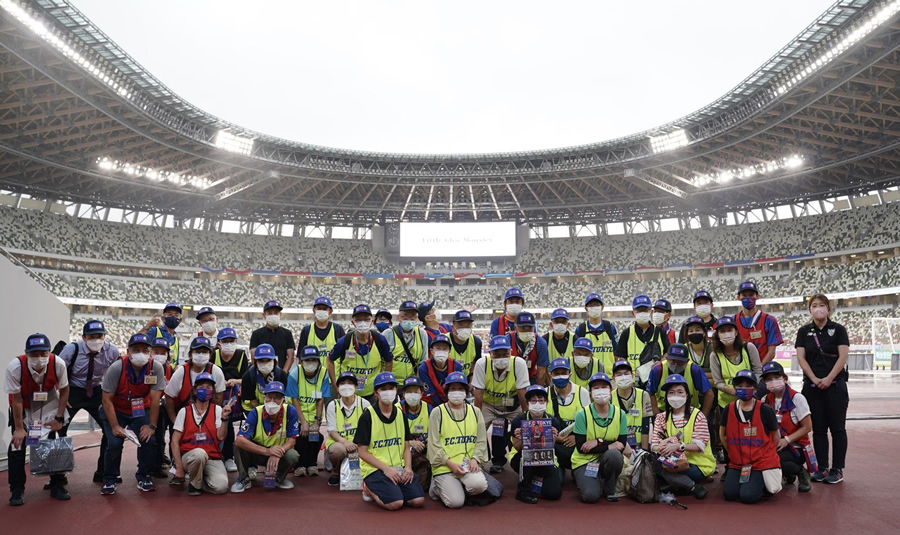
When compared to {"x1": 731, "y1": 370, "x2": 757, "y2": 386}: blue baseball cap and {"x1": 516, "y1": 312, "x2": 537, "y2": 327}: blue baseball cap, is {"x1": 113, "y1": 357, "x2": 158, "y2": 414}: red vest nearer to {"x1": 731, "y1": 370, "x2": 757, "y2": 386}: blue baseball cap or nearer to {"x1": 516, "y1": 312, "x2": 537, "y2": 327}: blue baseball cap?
{"x1": 516, "y1": 312, "x2": 537, "y2": 327}: blue baseball cap

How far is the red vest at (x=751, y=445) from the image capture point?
786 cm

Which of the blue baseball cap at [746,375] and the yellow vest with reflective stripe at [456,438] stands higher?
the blue baseball cap at [746,375]

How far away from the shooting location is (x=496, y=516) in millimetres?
7312

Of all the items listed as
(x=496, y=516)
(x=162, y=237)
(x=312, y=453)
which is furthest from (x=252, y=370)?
(x=162, y=237)

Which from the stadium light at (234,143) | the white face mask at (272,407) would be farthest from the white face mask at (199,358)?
the stadium light at (234,143)

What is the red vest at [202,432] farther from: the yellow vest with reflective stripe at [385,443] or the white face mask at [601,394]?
the white face mask at [601,394]

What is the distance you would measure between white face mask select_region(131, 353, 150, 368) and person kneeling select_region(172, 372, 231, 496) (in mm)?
745

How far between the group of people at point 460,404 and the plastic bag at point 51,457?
203mm

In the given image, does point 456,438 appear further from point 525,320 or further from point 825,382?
point 825,382

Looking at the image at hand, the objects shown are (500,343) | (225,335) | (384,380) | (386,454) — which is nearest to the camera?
(386,454)

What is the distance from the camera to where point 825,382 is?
864cm

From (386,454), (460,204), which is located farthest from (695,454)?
(460,204)

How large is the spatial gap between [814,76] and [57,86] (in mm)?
34346

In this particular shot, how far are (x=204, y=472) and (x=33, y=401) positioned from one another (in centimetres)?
227
